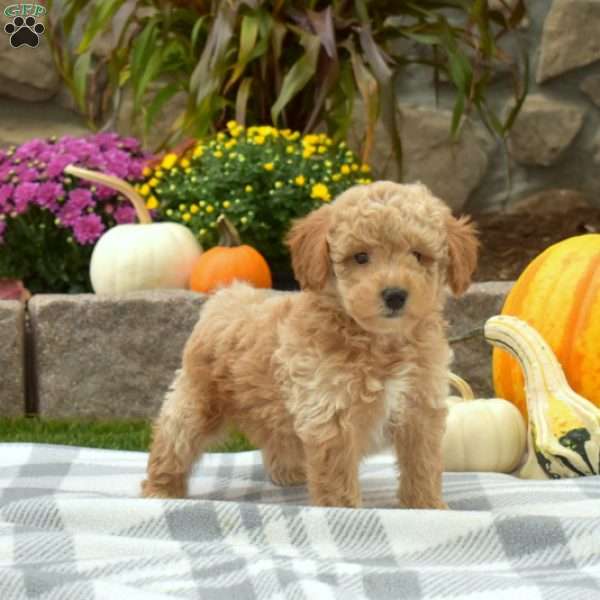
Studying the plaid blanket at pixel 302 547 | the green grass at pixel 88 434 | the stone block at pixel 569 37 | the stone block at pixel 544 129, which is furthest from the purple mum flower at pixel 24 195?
the stone block at pixel 569 37

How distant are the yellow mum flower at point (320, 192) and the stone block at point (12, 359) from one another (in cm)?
119

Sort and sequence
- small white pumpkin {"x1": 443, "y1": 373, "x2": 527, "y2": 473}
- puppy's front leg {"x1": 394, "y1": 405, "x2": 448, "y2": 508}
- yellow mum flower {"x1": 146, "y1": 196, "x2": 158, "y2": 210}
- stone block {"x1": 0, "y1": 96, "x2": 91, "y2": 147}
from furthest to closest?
stone block {"x1": 0, "y1": 96, "x2": 91, "y2": 147} < yellow mum flower {"x1": 146, "y1": 196, "x2": 158, "y2": 210} < small white pumpkin {"x1": 443, "y1": 373, "x2": 527, "y2": 473} < puppy's front leg {"x1": 394, "y1": 405, "x2": 448, "y2": 508}

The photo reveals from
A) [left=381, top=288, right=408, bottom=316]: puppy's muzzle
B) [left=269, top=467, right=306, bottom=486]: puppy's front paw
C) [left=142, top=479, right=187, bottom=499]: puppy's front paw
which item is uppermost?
[left=381, top=288, right=408, bottom=316]: puppy's muzzle

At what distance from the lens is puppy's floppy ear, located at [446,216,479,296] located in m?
2.80

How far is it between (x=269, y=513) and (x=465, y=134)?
367 centimetres

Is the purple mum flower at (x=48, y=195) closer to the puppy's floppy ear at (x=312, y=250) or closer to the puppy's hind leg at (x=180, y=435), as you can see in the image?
the puppy's hind leg at (x=180, y=435)

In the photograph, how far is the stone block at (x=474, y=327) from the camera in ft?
14.8

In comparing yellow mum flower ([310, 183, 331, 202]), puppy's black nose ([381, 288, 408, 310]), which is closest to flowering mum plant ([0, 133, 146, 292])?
yellow mum flower ([310, 183, 331, 202])

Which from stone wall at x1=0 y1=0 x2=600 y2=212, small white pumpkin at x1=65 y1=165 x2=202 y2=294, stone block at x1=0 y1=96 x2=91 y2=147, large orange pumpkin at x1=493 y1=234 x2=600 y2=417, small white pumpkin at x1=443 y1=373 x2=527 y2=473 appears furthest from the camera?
stone block at x1=0 y1=96 x2=91 y2=147

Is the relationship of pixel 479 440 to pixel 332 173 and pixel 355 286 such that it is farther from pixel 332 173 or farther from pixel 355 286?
pixel 332 173

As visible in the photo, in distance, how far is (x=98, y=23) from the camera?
517cm

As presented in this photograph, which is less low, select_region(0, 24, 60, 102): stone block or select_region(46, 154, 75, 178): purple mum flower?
select_region(0, 24, 60, 102): stone block

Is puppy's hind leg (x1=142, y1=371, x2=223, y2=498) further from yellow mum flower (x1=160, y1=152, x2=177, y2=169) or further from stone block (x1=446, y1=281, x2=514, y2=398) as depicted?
yellow mum flower (x1=160, y1=152, x2=177, y2=169)

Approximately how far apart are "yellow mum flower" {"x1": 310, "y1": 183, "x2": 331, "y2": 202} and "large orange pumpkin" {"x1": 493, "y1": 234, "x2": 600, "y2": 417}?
43.4 inches
